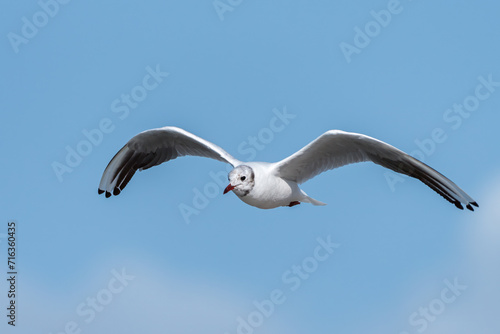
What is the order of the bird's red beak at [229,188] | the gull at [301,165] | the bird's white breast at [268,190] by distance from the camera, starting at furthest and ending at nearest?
the bird's white breast at [268,190] < the gull at [301,165] < the bird's red beak at [229,188]

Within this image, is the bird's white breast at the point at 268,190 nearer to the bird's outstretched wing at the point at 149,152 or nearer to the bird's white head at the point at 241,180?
the bird's white head at the point at 241,180

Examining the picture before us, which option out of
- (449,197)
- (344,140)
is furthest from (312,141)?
(449,197)

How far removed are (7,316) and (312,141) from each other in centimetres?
476

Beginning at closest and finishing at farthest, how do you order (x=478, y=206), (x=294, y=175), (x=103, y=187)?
(x=478, y=206)
(x=294, y=175)
(x=103, y=187)

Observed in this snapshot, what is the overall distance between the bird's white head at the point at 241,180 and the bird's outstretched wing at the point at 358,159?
53cm

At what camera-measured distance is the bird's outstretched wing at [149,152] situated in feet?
36.1

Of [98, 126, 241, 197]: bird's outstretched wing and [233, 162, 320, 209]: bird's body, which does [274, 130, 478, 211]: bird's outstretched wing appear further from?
[98, 126, 241, 197]: bird's outstretched wing

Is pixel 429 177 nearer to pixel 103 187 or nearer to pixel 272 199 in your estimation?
pixel 272 199

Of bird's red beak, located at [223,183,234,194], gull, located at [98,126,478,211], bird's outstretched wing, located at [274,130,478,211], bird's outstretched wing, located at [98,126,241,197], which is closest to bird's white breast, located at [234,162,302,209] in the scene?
gull, located at [98,126,478,211]

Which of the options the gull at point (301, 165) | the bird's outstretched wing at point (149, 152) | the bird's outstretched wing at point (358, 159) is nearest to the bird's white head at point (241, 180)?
the gull at point (301, 165)

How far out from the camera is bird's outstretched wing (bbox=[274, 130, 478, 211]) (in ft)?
31.4

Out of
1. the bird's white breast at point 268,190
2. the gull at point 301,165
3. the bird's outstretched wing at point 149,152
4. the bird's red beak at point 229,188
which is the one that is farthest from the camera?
the bird's outstretched wing at point 149,152

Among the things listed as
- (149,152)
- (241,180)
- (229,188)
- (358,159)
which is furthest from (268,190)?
(149,152)

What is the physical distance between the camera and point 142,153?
38.3 ft
